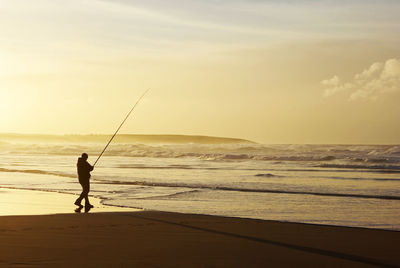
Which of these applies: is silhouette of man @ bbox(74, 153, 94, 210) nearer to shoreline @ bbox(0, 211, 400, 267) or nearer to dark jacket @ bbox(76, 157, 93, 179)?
dark jacket @ bbox(76, 157, 93, 179)

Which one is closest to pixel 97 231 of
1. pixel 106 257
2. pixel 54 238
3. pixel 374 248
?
pixel 54 238

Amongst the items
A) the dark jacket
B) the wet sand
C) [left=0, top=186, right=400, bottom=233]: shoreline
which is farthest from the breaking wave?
the dark jacket

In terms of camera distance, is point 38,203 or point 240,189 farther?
point 240,189

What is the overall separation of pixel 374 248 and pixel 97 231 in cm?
463

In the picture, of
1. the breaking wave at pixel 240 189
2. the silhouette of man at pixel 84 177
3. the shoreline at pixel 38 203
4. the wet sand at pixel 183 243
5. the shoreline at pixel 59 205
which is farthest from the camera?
the breaking wave at pixel 240 189

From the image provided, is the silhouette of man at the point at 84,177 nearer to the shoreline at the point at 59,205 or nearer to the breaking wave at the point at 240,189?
the shoreline at the point at 59,205

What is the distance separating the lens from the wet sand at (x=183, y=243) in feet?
25.4

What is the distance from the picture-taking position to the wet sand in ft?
25.4

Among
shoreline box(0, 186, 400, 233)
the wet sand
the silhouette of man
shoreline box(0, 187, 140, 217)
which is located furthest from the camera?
the silhouette of man

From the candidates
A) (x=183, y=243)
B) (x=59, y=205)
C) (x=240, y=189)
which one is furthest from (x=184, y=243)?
(x=240, y=189)

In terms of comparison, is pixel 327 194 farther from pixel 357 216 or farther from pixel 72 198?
pixel 72 198

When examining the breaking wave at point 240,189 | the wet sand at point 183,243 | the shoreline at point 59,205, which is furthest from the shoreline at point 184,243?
the breaking wave at point 240,189

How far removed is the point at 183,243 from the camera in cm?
920

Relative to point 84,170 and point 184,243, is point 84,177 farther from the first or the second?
point 184,243
